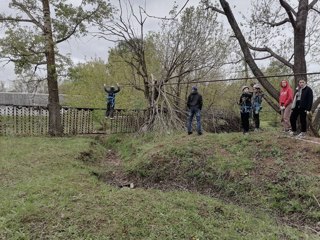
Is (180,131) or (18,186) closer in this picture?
(18,186)

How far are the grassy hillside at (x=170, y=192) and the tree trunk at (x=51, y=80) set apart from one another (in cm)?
335

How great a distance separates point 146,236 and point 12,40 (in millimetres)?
9804

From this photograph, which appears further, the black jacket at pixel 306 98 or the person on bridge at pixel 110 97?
the person on bridge at pixel 110 97

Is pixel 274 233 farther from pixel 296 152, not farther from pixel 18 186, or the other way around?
pixel 18 186

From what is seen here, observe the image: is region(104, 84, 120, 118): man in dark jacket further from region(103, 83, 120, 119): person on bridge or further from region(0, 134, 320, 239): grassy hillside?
region(0, 134, 320, 239): grassy hillside

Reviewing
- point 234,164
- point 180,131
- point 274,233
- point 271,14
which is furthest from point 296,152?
point 271,14

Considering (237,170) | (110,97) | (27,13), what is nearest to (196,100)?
(237,170)

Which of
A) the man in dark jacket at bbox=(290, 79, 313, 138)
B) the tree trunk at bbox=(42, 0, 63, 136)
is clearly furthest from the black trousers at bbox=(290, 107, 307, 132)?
the tree trunk at bbox=(42, 0, 63, 136)

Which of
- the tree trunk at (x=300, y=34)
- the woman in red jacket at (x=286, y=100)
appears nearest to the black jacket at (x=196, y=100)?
the woman in red jacket at (x=286, y=100)

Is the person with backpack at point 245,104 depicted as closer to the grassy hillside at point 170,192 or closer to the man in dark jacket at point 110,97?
the grassy hillside at point 170,192

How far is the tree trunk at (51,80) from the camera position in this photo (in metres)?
11.0

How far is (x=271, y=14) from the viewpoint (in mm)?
11125

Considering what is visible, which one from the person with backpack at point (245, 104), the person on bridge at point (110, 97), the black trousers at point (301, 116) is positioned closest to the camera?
the black trousers at point (301, 116)

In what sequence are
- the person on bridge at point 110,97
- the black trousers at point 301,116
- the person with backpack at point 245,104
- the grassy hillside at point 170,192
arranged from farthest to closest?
the person on bridge at point 110,97, the person with backpack at point 245,104, the black trousers at point 301,116, the grassy hillside at point 170,192
